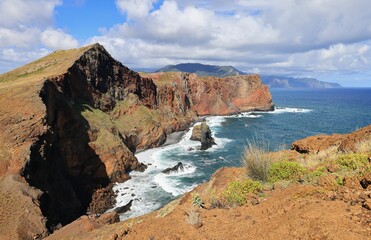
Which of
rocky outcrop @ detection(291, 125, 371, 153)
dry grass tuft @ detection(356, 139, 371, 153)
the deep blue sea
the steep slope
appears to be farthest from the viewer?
the steep slope

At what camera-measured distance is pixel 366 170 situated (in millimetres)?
9117

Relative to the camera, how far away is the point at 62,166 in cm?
3434

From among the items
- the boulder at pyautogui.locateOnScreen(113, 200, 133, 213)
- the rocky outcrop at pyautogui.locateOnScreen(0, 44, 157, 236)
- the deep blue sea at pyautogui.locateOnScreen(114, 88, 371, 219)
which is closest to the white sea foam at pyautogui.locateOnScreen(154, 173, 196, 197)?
the deep blue sea at pyautogui.locateOnScreen(114, 88, 371, 219)

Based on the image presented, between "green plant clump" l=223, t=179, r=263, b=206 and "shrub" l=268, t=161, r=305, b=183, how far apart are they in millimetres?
1476

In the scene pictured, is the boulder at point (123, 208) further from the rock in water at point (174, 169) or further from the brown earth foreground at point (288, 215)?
the brown earth foreground at point (288, 215)

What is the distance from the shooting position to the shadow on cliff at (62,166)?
26094 mm

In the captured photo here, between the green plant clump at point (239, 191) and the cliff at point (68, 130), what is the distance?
15033mm

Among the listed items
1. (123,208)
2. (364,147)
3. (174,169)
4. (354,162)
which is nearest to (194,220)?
(354,162)

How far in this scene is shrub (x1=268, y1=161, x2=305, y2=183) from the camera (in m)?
11.3

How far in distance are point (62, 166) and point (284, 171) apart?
29.2m

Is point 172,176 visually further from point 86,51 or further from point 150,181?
point 86,51

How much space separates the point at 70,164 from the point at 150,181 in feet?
36.0

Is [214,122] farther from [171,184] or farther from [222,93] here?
[171,184]

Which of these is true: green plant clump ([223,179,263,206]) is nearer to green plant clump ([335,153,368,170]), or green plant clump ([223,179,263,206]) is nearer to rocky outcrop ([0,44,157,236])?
green plant clump ([335,153,368,170])
